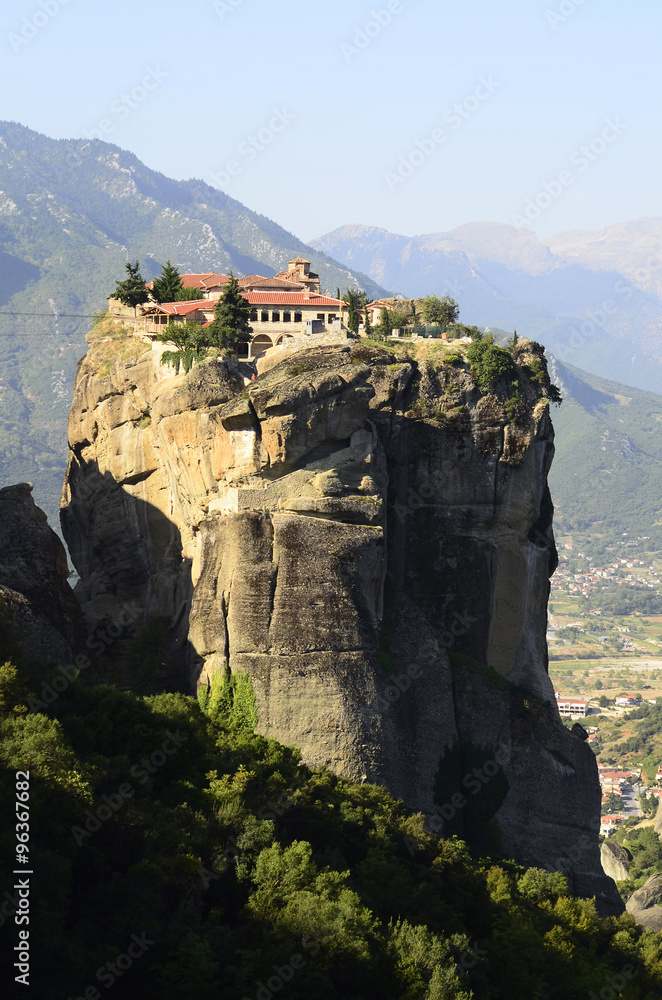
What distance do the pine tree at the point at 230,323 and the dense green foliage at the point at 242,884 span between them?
18.9m

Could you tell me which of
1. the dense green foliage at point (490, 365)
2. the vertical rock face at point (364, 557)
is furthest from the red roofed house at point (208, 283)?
the dense green foliage at point (490, 365)

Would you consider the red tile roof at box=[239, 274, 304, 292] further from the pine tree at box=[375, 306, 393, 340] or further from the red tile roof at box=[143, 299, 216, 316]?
the pine tree at box=[375, 306, 393, 340]

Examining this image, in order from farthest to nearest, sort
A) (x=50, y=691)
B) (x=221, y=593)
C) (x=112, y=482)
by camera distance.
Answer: (x=112, y=482)
(x=221, y=593)
(x=50, y=691)

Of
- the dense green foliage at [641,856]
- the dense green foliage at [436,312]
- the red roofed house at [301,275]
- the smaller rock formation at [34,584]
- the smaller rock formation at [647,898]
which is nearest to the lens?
the smaller rock formation at [34,584]

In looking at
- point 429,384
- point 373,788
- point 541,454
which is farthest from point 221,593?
point 541,454

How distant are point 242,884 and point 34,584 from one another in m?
18.1

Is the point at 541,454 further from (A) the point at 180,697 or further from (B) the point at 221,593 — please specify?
(A) the point at 180,697

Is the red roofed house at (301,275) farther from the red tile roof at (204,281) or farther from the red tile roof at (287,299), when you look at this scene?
the red tile roof at (287,299)

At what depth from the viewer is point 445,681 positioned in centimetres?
5244

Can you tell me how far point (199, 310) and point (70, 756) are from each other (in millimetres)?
31487

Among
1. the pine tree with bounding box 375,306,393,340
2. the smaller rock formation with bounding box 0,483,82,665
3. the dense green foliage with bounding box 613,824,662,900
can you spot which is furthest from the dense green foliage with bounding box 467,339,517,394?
the dense green foliage with bounding box 613,824,662,900

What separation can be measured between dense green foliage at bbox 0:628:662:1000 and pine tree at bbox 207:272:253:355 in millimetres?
18895

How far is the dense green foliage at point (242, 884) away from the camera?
30375 mm

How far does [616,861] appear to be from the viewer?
89.6 meters
